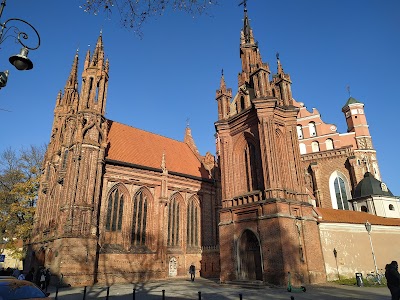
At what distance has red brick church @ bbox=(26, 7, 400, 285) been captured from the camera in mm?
19641

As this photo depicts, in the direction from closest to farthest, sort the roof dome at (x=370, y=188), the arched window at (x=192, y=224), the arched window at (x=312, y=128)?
the roof dome at (x=370, y=188)
the arched window at (x=192, y=224)
the arched window at (x=312, y=128)

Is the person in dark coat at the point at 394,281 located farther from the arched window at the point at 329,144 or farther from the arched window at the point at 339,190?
A: the arched window at the point at 329,144

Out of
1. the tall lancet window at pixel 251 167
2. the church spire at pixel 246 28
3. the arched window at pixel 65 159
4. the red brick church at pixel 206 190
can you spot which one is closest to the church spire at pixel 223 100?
the red brick church at pixel 206 190

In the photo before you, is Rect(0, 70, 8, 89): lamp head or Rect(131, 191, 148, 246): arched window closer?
Rect(0, 70, 8, 89): lamp head

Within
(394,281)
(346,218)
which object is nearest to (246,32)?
(346,218)

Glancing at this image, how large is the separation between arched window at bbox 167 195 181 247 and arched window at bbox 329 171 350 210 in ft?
58.0

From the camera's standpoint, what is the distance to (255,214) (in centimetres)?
1980

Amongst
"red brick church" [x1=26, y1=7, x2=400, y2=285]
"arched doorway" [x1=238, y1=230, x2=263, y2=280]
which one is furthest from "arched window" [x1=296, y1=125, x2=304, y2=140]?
"arched doorway" [x1=238, y1=230, x2=263, y2=280]

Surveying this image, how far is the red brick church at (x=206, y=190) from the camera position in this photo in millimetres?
19641

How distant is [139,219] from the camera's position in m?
27.1

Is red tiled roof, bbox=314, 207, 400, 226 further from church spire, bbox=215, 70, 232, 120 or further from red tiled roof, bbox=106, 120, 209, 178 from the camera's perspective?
red tiled roof, bbox=106, 120, 209, 178

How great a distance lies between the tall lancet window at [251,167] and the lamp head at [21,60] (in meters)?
17.2

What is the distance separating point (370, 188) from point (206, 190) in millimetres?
17330

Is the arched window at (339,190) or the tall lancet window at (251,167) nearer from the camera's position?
the tall lancet window at (251,167)
